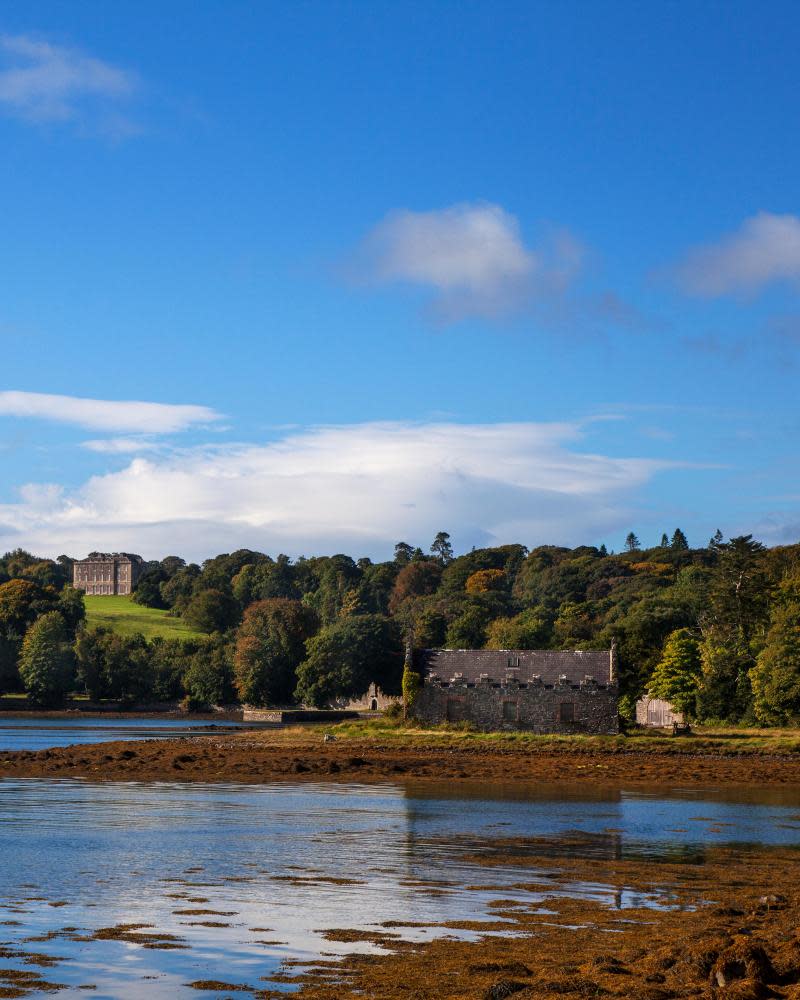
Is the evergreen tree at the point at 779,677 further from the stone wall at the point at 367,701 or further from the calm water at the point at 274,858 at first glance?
the stone wall at the point at 367,701

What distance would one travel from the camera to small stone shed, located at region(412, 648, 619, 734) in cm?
6456

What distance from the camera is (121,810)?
32906 millimetres

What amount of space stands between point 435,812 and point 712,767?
20383 mm

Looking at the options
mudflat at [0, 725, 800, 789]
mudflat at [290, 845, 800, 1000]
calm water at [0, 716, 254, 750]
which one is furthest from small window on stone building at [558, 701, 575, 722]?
mudflat at [290, 845, 800, 1000]

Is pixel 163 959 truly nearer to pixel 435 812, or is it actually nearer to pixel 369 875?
pixel 369 875

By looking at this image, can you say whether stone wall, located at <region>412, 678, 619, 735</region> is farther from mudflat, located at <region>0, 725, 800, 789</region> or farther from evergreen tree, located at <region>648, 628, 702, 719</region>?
evergreen tree, located at <region>648, 628, 702, 719</region>

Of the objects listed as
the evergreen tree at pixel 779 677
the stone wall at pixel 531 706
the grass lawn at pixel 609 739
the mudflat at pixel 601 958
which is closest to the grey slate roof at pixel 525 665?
the stone wall at pixel 531 706

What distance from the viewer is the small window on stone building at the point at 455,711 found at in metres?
66.2

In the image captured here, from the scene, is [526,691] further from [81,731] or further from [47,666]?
[47,666]

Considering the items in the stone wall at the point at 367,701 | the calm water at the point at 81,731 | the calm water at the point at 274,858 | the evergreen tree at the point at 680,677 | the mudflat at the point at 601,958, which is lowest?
the calm water at the point at 81,731

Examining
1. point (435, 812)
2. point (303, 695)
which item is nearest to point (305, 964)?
point (435, 812)

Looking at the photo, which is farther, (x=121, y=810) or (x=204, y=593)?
(x=204, y=593)

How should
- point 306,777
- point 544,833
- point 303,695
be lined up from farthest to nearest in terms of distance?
1. point 303,695
2. point 306,777
3. point 544,833

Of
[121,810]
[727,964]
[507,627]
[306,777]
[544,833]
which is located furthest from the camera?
[507,627]
